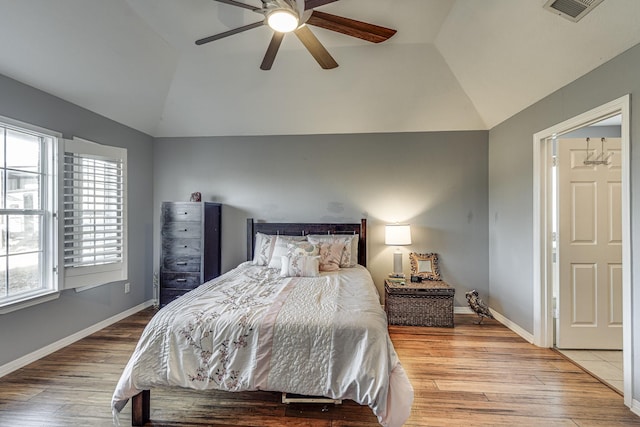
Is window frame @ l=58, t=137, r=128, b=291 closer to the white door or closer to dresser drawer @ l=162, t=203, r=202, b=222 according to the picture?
dresser drawer @ l=162, t=203, r=202, b=222

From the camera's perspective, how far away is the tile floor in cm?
223

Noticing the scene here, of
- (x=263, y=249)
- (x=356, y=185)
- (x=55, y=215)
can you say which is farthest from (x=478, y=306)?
(x=55, y=215)

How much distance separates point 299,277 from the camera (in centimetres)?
296

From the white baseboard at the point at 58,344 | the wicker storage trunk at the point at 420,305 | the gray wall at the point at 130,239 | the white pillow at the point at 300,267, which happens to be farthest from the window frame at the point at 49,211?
the wicker storage trunk at the point at 420,305

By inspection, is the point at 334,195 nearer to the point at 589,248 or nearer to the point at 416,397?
the point at 416,397

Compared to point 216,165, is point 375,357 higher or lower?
lower

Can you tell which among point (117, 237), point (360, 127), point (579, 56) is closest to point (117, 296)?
point (117, 237)

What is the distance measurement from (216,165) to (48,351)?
108 inches

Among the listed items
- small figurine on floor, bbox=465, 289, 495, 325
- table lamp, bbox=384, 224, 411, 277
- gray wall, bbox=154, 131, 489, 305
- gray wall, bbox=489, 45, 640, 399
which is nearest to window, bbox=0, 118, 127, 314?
gray wall, bbox=154, 131, 489, 305

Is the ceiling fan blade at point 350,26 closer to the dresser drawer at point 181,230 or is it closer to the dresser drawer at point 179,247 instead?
the dresser drawer at point 181,230

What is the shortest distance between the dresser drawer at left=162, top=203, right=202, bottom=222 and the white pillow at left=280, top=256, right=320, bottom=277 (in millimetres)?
1453

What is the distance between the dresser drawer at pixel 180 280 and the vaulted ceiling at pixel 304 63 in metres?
2.06

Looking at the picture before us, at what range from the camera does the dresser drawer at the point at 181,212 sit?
3641 mm

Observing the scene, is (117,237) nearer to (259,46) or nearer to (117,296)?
(117,296)
